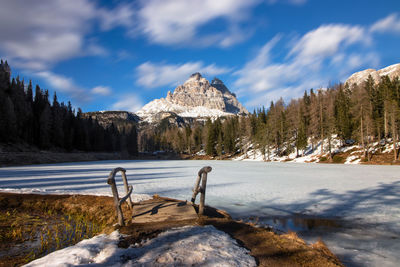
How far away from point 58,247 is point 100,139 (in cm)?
10827

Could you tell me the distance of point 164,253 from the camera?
373cm

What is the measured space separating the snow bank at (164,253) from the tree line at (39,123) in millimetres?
71699

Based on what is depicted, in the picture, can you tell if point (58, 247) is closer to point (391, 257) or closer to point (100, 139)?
point (391, 257)

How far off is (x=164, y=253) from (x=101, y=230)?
373 cm

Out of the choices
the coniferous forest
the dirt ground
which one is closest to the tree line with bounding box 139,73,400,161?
the coniferous forest

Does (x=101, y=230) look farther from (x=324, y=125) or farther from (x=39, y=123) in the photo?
(x=39, y=123)

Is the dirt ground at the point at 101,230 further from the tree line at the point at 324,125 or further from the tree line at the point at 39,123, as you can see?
the tree line at the point at 39,123

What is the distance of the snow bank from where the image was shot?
11.5 feet

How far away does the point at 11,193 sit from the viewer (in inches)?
407

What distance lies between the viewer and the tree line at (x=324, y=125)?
4544cm

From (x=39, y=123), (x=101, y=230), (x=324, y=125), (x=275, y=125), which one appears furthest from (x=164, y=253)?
(x=39, y=123)

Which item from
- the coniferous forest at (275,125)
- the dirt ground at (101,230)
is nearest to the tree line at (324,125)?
the coniferous forest at (275,125)

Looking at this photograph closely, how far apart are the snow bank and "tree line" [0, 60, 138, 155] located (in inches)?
2823

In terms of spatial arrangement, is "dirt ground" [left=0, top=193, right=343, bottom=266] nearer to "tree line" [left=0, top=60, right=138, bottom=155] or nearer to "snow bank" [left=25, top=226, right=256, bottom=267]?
"snow bank" [left=25, top=226, right=256, bottom=267]
